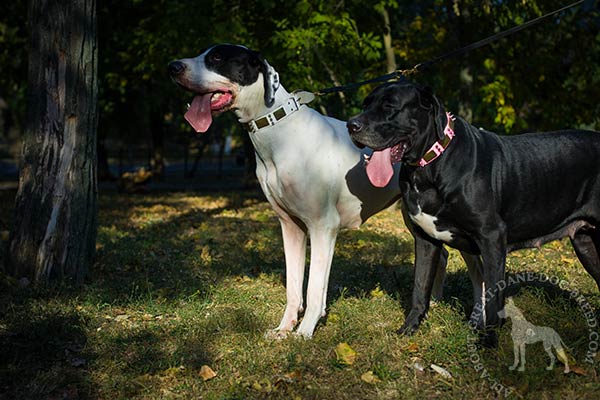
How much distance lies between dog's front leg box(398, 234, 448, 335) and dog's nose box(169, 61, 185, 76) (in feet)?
6.24

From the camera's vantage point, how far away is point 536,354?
380cm

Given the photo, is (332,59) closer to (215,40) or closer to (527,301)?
(215,40)

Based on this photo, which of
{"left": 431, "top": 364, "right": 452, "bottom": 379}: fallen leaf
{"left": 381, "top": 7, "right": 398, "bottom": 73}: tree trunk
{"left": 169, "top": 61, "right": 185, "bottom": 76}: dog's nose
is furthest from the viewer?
{"left": 381, "top": 7, "right": 398, "bottom": 73}: tree trunk

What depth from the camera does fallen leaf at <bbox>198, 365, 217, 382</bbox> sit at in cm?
381

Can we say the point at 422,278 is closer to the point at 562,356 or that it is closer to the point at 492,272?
the point at 492,272

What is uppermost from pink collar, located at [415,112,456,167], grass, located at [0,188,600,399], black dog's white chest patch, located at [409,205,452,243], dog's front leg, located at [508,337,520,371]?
pink collar, located at [415,112,456,167]

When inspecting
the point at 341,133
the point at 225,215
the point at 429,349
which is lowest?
the point at 225,215

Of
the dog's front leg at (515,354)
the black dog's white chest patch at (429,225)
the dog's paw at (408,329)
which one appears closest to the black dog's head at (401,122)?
the black dog's white chest patch at (429,225)

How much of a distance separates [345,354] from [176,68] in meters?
2.13

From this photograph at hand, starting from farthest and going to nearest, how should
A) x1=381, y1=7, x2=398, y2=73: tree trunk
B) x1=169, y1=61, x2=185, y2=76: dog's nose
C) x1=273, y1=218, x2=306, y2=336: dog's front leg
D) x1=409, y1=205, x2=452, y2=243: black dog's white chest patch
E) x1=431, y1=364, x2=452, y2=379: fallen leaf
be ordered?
x1=381, y1=7, x2=398, y2=73: tree trunk < x1=273, y1=218, x2=306, y2=336: dog's front leg < x1=169, y1=61, x2=185, y2=76: dog's nose < x1=409, y1=205, x2=452, y2=243: black dog's white chest patch < x1=431, y1=364, x2=452, y2=379: fallen leaf

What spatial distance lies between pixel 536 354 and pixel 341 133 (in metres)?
1.97

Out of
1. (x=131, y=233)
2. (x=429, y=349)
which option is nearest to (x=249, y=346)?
(x=429, y=349)

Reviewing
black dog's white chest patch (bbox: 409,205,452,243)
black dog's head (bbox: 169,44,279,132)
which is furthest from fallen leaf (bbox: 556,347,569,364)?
black dog's head (bbox: 169,44,279,132)

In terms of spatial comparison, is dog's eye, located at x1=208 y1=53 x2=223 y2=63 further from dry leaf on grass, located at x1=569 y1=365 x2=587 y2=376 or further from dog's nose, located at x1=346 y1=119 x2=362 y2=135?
dry leaf on grass, located at x1=569 y1=365 x2=587 y2=376
